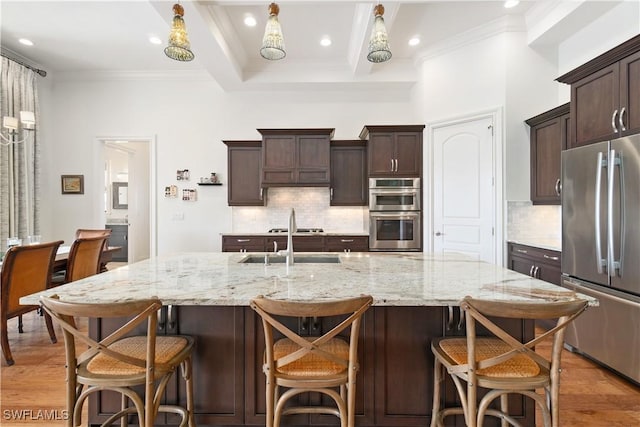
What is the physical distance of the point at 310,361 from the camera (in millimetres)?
1423

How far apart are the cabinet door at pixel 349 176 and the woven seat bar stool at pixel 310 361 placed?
3.52 m

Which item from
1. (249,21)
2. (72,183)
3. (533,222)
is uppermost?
(249,21)

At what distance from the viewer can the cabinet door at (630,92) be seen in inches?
86.6

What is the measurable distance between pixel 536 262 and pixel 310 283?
2819 millimetres

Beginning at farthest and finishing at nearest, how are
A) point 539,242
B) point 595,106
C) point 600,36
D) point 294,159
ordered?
point 294,159, point 539,242, point 600,36, point 595,106

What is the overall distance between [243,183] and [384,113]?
8.38 feet

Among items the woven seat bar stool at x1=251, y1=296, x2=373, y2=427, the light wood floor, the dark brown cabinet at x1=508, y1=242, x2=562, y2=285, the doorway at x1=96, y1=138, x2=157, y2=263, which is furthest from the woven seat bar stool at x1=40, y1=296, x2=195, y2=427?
the doorway at x1=96, y1=138, x2=157, y2=263

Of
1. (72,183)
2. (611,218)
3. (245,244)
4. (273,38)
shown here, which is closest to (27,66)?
(72,183)

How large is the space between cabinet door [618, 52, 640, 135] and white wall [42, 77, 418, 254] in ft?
9.85

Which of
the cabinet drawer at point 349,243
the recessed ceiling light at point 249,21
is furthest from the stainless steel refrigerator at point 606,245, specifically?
the recessed ceiling light at point 249,21

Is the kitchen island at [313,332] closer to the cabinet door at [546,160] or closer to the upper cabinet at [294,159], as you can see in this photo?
the cabinet door at [546,160]

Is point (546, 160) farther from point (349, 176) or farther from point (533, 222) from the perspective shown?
point (349, 176)

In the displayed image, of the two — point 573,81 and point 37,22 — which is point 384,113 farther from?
point 37,22

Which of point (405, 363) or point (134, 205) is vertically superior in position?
point (134, 205)
